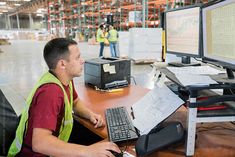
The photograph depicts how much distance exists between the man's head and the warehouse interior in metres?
0.47

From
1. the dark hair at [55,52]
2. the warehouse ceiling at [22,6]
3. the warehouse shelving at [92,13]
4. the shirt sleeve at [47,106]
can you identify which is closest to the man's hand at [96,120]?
the shirt sleeve at [47,106]

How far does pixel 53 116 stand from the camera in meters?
1.08

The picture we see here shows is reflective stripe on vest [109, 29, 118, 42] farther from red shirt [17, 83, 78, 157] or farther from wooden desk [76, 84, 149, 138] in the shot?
red shirt [17, 83, 78, 157]

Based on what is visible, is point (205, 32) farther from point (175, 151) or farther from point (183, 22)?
point (175, 151)

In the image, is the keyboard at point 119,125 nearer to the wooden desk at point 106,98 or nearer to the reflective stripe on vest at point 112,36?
the wooden desk at point 106,98

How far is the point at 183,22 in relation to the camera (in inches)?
60.1

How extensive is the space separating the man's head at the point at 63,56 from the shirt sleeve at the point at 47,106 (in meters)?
0.16

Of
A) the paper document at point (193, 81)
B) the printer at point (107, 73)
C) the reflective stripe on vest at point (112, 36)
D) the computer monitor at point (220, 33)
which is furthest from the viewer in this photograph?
the reflective stripe on vest at point (112, 36)

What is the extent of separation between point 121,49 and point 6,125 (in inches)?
285

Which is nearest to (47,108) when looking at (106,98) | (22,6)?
(106,98)

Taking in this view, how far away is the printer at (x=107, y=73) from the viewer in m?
2.07

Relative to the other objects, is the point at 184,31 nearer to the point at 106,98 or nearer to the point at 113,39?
the point at 106,98

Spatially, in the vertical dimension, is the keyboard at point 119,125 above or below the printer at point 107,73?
below

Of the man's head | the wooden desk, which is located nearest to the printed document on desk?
the wooden desk
